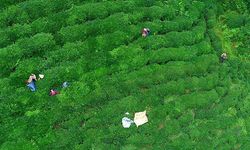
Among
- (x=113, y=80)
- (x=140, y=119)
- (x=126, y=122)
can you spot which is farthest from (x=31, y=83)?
Answer: (x=140, y=119)

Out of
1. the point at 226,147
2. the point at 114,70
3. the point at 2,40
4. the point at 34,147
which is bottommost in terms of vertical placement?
the point at 226,147

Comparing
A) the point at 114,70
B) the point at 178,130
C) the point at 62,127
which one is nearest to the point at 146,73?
the point at 114,70

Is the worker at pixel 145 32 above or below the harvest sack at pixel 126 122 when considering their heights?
above

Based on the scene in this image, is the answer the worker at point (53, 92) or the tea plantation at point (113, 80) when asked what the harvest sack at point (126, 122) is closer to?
the tea plantation at point (113, 80)

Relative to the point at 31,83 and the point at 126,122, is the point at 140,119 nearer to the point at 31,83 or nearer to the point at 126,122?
the point at 126,122

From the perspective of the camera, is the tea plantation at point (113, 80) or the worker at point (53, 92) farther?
the worker at point (53, 92)

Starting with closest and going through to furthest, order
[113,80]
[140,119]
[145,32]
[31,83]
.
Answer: [31,83] → [140,119] → [113,80] → [145,32]

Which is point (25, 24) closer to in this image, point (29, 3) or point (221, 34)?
point (29, 3)

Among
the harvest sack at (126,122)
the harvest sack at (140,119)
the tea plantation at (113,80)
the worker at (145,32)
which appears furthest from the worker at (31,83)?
the worker at (145,32)
